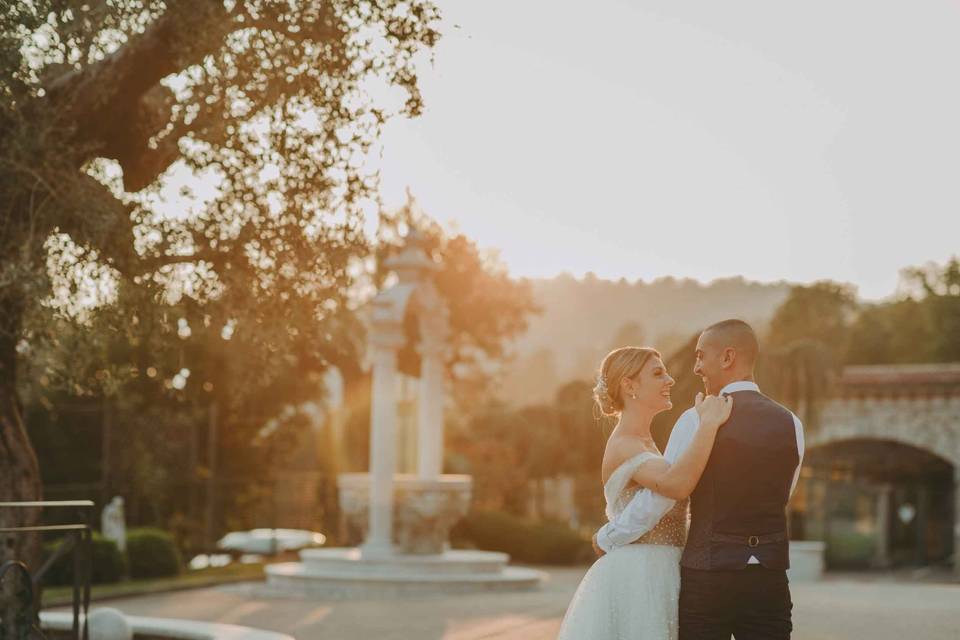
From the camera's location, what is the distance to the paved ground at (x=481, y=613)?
1270cm

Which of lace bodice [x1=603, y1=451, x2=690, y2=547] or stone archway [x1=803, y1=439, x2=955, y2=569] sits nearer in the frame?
lace bodice [x1=603, y1=451, x2=690, y2=547]

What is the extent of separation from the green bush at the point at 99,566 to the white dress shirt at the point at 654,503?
15.1 metres

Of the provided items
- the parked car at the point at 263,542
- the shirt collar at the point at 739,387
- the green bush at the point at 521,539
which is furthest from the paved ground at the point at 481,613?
the parked car at the point at 263,542

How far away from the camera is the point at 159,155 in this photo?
34.3ft

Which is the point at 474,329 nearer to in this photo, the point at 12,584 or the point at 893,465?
the point at 893,465

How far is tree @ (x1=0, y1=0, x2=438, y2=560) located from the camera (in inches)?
376

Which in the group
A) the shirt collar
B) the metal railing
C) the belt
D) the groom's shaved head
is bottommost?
the metal railing

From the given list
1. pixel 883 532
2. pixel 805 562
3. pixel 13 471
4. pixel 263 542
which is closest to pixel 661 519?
pixel 13 471

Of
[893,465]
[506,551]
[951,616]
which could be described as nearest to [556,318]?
[893,465]

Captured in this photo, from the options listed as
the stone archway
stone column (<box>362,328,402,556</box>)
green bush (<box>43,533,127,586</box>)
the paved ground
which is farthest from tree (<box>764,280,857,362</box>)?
green bush (<box>43,533,127,586</box>)

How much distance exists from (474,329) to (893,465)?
44.4 ft

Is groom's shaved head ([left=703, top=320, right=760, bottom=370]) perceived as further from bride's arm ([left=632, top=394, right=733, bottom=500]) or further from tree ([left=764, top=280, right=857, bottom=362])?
tree ([left=764, top=280, right=857, bottom=362])

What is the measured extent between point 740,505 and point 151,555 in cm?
1773

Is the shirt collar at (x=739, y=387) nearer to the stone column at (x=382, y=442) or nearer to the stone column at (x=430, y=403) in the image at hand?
the stone column at (x=382, y=442)
